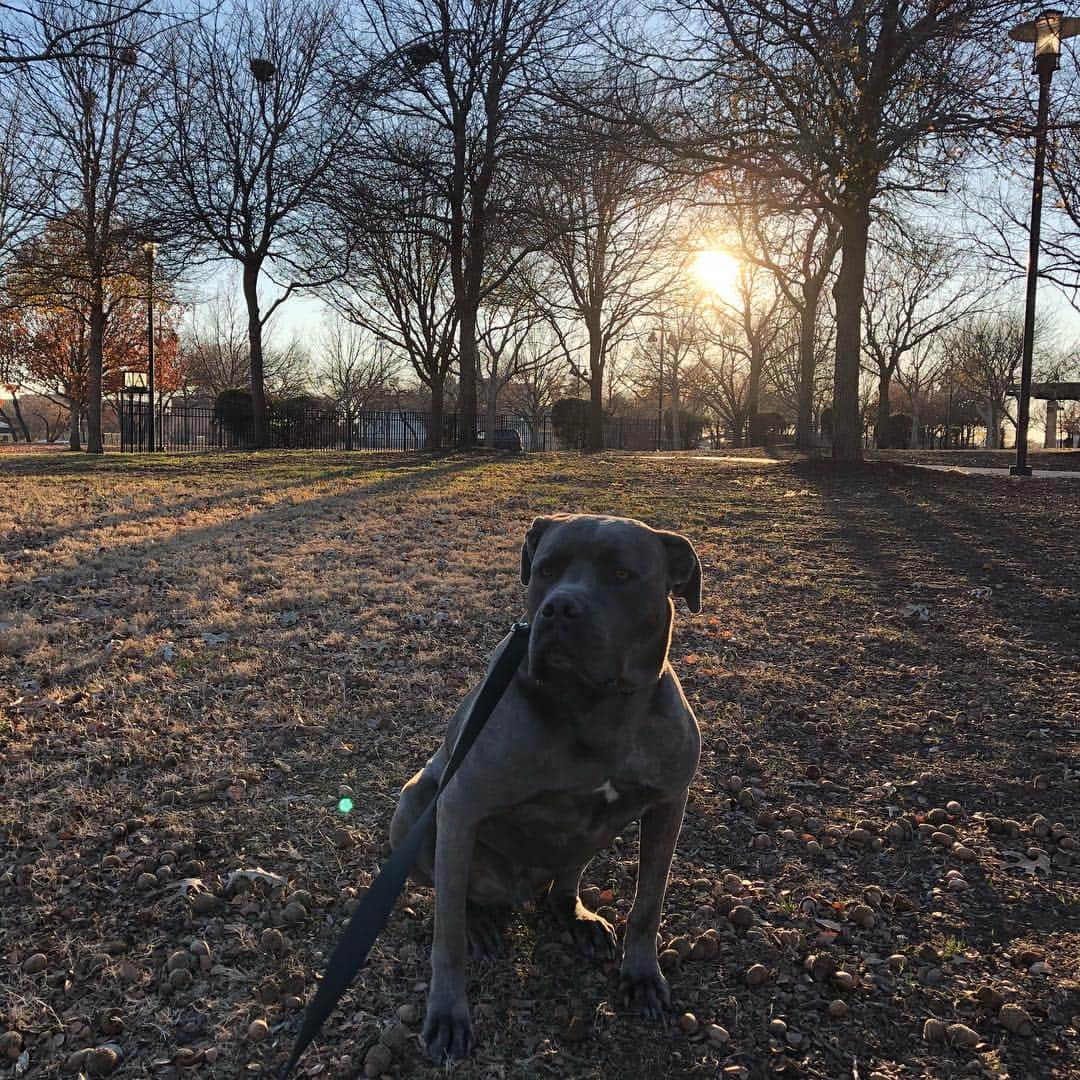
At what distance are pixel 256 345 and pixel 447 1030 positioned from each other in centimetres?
2475

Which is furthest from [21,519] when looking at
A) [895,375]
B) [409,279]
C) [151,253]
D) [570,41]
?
[895,375]

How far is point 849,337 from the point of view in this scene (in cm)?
1483

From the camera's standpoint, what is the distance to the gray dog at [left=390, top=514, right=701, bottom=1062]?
2115mm

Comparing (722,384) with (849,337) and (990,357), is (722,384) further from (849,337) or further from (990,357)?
(849,337)

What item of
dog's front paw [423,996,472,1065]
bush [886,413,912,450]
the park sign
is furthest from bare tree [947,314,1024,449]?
dog's front paw [423,996,472,1065]

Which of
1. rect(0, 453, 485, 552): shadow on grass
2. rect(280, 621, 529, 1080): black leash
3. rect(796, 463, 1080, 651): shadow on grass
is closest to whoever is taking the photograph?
rect(280, 621, 529, 1080): black leash

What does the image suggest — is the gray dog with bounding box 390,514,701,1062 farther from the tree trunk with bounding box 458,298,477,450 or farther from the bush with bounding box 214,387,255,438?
the bush with bounding box 214,387,255,438

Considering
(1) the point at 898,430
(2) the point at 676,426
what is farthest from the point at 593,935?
(2) the point at 676,426

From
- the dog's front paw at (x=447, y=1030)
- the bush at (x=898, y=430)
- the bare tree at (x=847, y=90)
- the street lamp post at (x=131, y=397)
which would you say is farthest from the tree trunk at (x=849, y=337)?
the bush at (x=898, y=430)

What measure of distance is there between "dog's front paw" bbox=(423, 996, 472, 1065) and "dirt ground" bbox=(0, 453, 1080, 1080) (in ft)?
0.17

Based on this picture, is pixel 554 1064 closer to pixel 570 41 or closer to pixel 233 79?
pixel 570 41

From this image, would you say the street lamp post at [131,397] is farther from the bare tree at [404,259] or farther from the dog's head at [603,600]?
the dog's head at [603,600]

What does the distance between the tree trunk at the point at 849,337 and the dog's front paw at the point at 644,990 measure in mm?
13680

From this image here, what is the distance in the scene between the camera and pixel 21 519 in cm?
938
